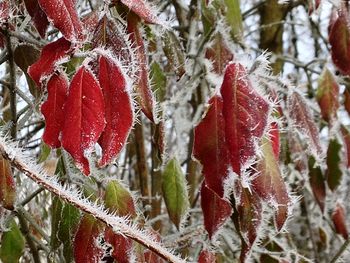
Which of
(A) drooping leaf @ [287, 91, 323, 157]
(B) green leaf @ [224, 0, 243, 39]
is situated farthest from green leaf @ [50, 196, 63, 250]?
(B) green leaf @ [224, 0, 243, 39]

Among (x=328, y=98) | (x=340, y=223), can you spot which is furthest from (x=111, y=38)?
(x=340, y=223)

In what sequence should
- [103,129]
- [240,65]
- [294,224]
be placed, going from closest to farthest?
[103,129], [240,65], [294,224]

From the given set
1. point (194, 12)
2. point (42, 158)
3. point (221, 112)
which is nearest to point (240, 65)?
point (221, 112)

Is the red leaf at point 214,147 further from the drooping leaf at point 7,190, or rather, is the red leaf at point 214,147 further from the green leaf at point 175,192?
the green leaf at point 175,192

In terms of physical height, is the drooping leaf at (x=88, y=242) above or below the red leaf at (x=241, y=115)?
below

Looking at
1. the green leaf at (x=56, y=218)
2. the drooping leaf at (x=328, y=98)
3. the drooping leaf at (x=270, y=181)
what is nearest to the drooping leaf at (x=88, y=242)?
the green leaf at (x=56, y=218)

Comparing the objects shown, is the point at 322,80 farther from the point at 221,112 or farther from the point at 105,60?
the point at 105,60
